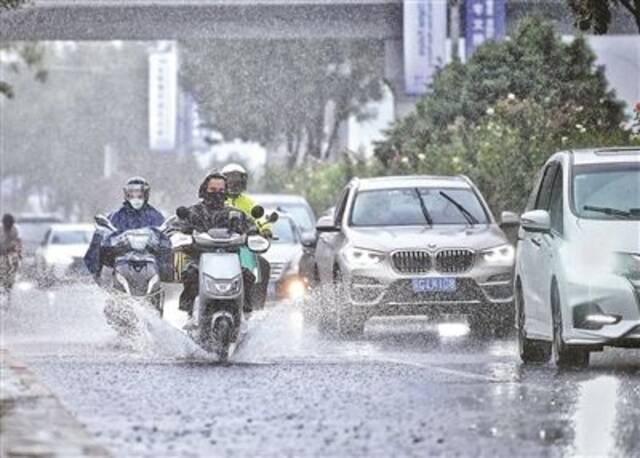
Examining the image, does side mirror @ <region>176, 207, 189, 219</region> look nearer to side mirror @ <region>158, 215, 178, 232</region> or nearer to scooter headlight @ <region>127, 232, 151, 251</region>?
side mirror @ <region>158, 215, 178, 232</region>

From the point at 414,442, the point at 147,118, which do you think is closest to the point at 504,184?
the point at 414,442

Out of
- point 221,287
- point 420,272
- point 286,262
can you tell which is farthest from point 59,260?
point 221,287

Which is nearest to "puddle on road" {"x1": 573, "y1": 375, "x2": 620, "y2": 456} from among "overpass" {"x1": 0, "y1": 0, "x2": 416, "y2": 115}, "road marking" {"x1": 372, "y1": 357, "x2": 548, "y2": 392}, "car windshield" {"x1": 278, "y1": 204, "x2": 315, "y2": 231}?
"road marking" {"x1": 372, "y1": 357, "x2": 548, "y2": 392}

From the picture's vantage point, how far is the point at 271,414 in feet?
46.5

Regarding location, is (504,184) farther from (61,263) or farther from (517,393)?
(517,393)

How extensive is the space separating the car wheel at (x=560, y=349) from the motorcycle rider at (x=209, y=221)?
259cm

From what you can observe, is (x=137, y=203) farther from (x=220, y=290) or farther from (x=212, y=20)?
(x=212, y=20)

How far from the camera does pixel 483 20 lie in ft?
212

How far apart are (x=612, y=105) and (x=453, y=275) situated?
80.7 ft

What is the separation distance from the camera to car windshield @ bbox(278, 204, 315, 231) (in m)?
37.8

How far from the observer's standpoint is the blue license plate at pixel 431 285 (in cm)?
2411

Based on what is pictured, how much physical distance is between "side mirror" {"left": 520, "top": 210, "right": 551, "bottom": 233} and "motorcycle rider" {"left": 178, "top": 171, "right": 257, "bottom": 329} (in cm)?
219

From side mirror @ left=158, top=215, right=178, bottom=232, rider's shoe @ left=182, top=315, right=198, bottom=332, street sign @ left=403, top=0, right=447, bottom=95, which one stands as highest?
street sign @ left=403, top=0, right=447, bottom=95

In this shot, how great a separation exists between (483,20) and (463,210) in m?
39.2
